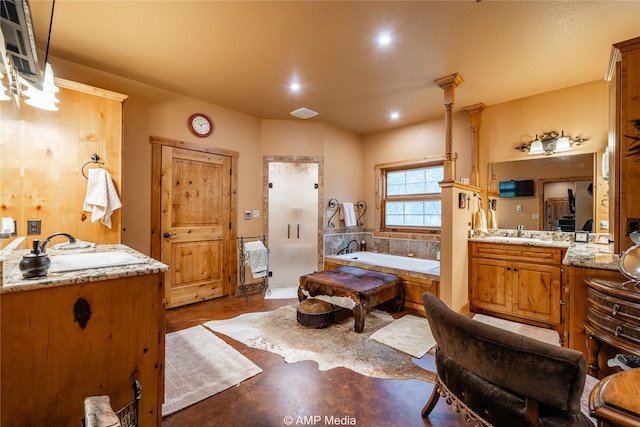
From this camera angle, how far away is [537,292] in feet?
9.34

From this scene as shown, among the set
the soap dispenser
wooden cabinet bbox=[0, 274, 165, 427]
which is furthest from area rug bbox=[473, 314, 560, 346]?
the soap dispenser

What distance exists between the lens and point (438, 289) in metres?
3.05

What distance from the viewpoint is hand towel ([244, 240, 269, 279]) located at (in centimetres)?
383

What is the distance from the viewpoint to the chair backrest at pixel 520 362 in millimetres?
984

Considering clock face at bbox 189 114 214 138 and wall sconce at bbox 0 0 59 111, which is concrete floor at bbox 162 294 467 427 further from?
clock face at bbox 189 114 214 138

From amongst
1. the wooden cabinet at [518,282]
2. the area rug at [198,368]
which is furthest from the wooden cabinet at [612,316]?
the area rug at [198,368]

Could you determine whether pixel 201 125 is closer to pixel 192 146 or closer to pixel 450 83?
pixel 192 146

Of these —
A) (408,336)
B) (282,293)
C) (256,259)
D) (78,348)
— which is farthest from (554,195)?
(78,348)

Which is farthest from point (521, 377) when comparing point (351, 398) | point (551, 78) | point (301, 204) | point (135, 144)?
point (135, 144)

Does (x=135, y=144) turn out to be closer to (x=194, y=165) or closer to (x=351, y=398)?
(x=194, y=165)

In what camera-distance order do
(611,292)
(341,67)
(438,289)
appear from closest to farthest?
(611,292) < (341,67) < (438,289)

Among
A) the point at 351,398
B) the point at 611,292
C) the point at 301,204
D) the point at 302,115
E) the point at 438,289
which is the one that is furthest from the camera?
the point at 301,204

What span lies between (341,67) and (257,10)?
1031 mm

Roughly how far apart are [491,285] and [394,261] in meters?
1.25
